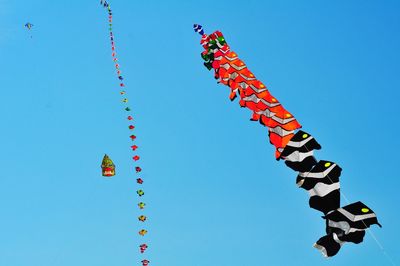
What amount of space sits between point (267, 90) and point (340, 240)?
48.5 feet

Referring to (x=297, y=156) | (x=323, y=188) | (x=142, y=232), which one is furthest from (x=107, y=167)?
(x=323, y=188)

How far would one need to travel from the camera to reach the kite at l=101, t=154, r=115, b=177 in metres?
48.7

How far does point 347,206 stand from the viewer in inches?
1049

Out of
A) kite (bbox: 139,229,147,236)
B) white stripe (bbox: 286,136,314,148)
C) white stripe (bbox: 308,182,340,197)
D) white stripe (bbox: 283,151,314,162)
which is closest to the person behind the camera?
white stripe (bbox: 308,182,340,197)

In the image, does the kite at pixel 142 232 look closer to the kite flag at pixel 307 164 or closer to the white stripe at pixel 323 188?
the kite flag at pixel 307 164

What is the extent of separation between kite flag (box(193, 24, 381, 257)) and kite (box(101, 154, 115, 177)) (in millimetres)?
12729

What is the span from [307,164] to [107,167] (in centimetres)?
2333

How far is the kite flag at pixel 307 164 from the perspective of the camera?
26.2m

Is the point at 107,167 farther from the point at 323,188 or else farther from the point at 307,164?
the point at 323,188

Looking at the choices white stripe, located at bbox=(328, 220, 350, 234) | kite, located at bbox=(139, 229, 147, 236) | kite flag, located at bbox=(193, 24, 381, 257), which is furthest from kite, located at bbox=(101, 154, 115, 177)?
white stripe, located at bbox=(328, 220, 350, 234)

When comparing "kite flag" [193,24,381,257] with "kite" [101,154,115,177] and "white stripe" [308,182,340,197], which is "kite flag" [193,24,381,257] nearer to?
"white stripe" [308,182,340,197]

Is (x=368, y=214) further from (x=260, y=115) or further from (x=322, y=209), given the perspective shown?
(x=260, y=115)

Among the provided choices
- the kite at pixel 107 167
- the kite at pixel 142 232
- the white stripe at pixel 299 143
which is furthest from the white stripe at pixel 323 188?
the kite at pixel 107 167

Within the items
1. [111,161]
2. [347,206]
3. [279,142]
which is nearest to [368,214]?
[347,206]
